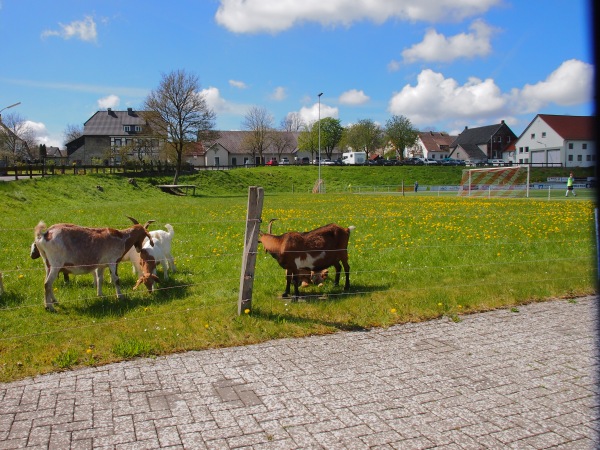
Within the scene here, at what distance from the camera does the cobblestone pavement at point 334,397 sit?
4.03 metres

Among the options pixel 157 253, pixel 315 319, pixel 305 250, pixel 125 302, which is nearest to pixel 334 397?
pixel 315 319

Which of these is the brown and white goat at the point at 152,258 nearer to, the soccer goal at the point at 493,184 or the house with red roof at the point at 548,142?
the soccer goal at the point at 493,184

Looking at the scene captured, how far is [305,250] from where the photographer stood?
316 inches

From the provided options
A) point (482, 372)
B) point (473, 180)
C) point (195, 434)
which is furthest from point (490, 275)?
point (473, 180)

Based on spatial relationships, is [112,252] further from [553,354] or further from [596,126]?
[596,126]

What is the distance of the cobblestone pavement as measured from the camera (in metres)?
4.03

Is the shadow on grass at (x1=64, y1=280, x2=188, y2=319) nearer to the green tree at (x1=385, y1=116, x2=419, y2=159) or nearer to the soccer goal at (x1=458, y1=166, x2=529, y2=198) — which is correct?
the soccer goal at (x1=458, y1=166, x2=529, y2=198)

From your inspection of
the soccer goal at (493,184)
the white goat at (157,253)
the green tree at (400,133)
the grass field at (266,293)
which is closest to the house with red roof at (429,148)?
the green tree at (400,133)

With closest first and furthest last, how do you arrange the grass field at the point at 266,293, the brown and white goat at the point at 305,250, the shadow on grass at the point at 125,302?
the grass field at the point at 266,293 < the shadow on grass at the point at 125,302 < the brown and white goat at the point at 305,250

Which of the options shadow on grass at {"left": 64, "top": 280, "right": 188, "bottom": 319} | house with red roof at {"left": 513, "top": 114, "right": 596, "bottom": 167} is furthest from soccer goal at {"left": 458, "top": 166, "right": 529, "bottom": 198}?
shadow on grass at {"left": 64, "top": 280, "right": 188, "bottom": 319}

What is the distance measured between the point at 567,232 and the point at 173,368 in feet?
41.6

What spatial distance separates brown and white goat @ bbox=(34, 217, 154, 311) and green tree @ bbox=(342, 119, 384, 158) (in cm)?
11149

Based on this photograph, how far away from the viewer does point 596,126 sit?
8.86 ft

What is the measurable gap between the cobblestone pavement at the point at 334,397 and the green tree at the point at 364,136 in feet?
369
